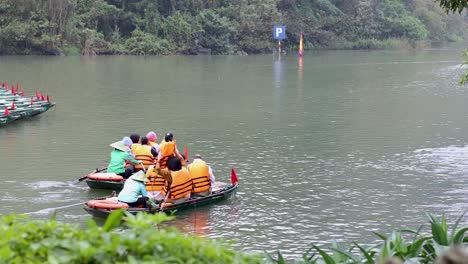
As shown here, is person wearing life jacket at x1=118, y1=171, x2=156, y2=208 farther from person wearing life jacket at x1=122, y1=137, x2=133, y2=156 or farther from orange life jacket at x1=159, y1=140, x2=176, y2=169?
person wearing life jacket at x1=122, y1=137, x2=133, y2=156

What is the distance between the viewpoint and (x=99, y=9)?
63594 millimetres

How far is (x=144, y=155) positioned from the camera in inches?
608

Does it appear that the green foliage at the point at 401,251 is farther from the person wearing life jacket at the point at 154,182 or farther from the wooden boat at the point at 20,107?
the wooden boat at the point at 20,107

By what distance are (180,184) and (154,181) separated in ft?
1.51

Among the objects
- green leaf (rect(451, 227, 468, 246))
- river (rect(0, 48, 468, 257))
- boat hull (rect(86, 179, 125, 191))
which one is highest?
green leaf (rect(451, 227, 468, 246))

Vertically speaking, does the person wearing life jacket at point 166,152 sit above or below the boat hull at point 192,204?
above

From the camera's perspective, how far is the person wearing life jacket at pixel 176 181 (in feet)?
44.4

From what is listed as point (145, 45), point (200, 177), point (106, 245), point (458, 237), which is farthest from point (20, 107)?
point (145, 45)

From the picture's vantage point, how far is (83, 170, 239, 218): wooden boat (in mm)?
12625

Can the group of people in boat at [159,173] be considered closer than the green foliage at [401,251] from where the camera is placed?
No

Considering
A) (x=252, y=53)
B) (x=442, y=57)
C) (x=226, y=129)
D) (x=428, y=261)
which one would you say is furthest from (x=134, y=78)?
(x=428, y=261)

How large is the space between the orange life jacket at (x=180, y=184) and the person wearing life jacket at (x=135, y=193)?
0.72 meters

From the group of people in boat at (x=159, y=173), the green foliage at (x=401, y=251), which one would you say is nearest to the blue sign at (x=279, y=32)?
the group of people in boat at (x=159, y=173)

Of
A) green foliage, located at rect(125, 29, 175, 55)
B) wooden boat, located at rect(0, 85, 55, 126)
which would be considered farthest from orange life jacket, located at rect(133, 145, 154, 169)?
green foliage, located at rect(125, 29, 175, 55)
